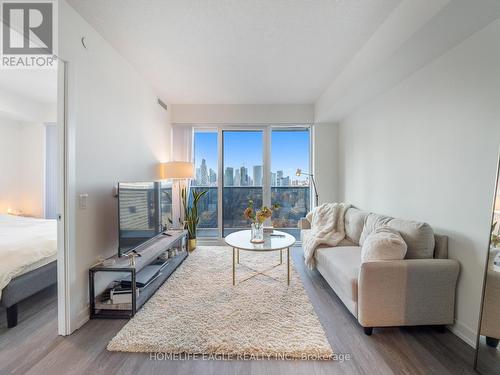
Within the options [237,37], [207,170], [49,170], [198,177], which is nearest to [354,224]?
[237,37]

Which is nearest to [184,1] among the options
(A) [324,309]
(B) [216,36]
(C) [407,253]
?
(B) [216,36]

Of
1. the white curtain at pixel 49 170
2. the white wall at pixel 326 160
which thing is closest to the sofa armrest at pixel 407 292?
the white wall at pixel 326 160

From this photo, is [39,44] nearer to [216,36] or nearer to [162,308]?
[216,36]

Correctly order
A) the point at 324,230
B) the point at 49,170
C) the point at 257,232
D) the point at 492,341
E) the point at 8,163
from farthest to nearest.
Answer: the point at 49,170 < the point at 8,163 < the point at 324,230 < the point at 257,232 < the point at 492,341

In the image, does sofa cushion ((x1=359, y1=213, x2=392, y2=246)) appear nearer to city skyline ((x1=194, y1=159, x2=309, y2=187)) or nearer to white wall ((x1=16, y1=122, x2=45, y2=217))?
city skyline ((x1=194, y1=159, x2=309, y2=187))

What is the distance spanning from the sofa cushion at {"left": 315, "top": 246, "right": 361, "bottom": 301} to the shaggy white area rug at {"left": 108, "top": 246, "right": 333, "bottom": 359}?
34cm

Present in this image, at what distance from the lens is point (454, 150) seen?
1.88 m

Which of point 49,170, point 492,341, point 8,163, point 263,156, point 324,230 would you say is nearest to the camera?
point 492,341

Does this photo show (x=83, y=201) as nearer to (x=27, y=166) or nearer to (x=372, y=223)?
(x=372, y=223)

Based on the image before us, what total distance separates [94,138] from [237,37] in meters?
1.73

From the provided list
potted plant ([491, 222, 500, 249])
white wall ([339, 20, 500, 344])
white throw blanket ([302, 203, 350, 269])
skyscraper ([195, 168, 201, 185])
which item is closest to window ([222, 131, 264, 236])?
skyscraper ([195, 168, 201, 185])

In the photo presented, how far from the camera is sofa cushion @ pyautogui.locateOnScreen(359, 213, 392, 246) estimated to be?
250cm

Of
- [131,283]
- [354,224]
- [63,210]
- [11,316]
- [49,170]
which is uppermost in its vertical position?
[49,170]

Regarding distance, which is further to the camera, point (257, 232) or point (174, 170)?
point (174, 170)
